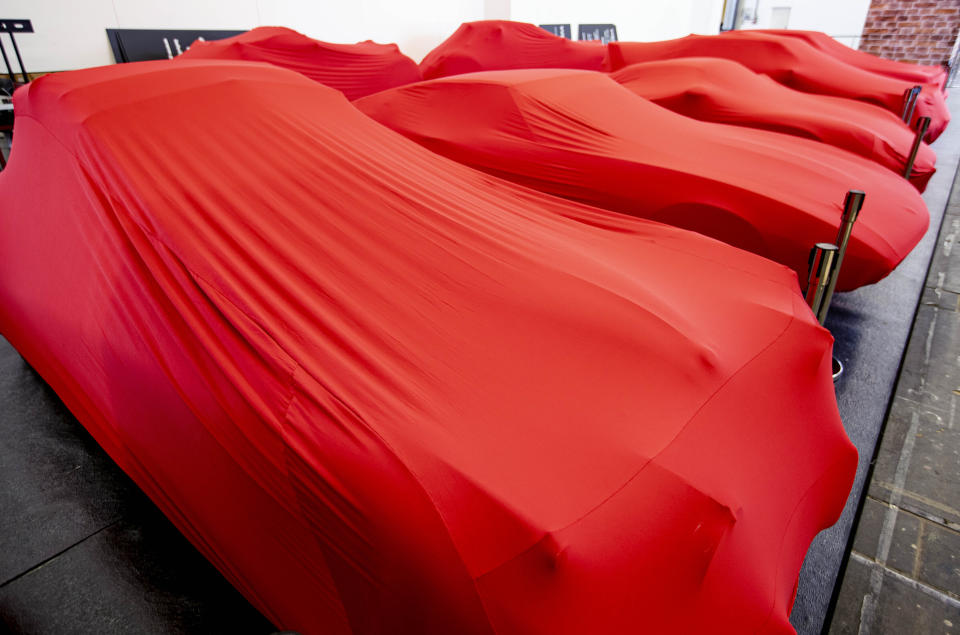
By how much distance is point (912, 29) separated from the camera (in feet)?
31.6

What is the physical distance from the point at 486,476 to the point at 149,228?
0.95m

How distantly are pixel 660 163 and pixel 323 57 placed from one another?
3.61m

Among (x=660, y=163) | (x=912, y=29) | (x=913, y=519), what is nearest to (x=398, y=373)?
(x=913, y=519)

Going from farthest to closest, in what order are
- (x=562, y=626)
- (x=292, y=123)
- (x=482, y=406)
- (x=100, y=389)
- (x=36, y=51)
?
(x=36, y=51) → (x=292, y=123) → (x=100, y=389) → (x=482, y=406) → (x=562, y=626)

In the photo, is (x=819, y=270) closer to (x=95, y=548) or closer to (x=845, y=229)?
(x=845, y=229)

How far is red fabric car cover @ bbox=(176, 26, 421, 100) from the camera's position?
14.1 ft

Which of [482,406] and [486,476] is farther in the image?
[482,406]

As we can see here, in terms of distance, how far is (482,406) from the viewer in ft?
3.13

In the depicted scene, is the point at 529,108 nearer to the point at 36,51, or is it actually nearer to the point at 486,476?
the point at 486,476

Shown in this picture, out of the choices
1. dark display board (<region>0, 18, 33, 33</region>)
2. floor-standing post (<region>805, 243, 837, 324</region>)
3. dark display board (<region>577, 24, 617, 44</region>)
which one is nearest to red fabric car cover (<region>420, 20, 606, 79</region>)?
dark display board (<region>577, 24, 617, 44</region>)

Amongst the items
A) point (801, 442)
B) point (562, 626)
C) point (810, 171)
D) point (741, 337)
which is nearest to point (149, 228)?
point (562, 626)

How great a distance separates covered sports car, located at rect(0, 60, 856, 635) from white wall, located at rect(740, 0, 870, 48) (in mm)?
12712

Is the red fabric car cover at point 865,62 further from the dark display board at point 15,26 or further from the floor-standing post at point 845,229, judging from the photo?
the dark display board at point 15,26

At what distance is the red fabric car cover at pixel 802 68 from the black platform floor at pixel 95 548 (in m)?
4.22
